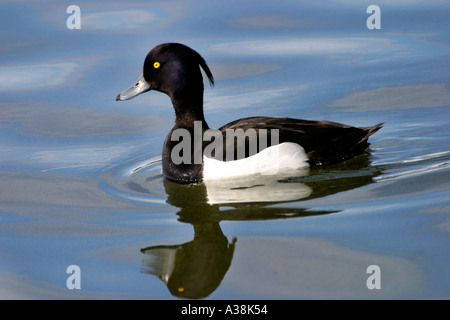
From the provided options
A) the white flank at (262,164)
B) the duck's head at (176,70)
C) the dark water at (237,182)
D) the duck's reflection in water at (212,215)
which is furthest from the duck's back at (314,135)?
the duck's head at (176,70)

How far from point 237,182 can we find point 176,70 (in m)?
1.25

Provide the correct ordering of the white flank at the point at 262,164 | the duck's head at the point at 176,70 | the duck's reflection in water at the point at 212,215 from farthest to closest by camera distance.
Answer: the duck's head at the point at 176,70
the white flank at the point at 262,164
the duck's reflection in water at the point at 212,215

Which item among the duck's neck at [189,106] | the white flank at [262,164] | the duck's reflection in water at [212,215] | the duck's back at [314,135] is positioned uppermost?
the duck's neck at [189,106]

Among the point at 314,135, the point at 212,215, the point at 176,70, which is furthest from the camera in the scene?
the point at 176,70

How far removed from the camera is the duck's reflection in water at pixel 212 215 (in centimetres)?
513

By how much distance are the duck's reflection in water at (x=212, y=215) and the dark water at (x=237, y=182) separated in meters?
0.02

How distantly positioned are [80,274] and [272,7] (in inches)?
296

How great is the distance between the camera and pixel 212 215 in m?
6.17

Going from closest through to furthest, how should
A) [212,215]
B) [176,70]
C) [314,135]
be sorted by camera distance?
1. [212,215]
2. [314,135]
3. [176,70]

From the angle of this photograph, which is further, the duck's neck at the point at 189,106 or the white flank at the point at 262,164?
the duck's neck at the point at 189,106

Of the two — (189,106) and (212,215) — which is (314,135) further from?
(212,215)

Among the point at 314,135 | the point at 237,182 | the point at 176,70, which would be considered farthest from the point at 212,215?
the point at 176,70

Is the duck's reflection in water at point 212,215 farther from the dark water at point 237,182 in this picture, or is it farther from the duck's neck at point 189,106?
the duck's neck at point 189,106

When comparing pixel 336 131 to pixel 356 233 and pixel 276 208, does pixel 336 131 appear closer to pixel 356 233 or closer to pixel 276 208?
pixel 276 208
